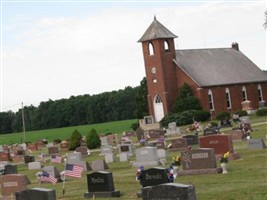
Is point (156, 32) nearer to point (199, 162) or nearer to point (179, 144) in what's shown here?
point (179, 144)

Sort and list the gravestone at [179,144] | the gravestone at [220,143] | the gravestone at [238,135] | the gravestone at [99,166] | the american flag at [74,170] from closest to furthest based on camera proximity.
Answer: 1. the american flag at [74,170]
2. the gravestone at [220,143]
3. the gravestone at [99,166]
4. the gravestone at [179,144]
5. the gravestone at [238,135]

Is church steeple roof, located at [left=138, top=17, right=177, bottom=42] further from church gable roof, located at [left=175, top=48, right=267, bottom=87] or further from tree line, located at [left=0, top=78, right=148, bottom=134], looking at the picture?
tree line, located at [left=0, top=78, right=148, bottom=134]

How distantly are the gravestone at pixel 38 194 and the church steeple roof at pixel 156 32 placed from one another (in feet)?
163

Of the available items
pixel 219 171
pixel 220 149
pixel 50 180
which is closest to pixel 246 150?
pixel 220 149

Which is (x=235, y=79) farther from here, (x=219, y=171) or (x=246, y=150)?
(x=219, y=171)

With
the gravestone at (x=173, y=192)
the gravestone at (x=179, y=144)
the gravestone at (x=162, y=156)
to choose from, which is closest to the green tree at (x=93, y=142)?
the gravestone at (x=179, y=144)

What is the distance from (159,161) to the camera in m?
28.7

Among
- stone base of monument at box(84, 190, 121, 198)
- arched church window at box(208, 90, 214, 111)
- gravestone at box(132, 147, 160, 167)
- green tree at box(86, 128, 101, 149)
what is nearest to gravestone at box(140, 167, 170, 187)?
stone base of monument at box(84, 190, 121, 198)

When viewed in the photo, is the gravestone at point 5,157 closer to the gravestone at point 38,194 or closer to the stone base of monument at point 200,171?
the stone base of monument at point 200,171

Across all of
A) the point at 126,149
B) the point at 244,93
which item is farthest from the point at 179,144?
the point at 244,93

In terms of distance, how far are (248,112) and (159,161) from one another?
1344 inches

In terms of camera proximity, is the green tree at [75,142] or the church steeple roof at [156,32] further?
the church steeple roof at [156,32]

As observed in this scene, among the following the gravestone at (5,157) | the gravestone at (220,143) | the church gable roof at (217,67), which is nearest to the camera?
the gravestone at (220,143)

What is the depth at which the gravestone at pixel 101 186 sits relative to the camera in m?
20.2
